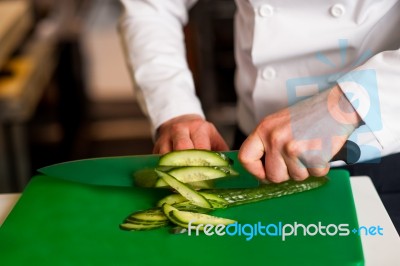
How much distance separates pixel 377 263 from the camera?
102 centimetres

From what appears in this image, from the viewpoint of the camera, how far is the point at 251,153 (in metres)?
1.12

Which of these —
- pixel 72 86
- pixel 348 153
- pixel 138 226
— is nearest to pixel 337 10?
pixel 348 153

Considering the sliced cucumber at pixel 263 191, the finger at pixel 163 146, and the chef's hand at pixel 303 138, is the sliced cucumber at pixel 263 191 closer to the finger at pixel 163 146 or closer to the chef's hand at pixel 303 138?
the chef's hand at pixel 303 138

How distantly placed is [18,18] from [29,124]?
16.1 inches

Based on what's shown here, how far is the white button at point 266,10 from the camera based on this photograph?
4.19ft

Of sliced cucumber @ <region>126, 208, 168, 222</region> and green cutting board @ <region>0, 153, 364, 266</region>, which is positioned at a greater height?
sliced cucumber @ <region>126, 208, 168, 222</region>

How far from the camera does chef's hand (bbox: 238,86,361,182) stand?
3.58 feet

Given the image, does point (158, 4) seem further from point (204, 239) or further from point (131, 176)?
point (204, 239)

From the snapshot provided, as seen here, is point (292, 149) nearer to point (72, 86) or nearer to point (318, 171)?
point (318, 171)

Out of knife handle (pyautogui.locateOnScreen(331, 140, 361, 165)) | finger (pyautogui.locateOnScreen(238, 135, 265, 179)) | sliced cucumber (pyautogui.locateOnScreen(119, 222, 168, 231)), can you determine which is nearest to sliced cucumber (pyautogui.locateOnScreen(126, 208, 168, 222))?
sliced cucumber (pyautogui.locateOnScreen(119, 222, 168, 231))

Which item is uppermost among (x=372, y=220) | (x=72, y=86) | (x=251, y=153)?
(x=251, y=153)

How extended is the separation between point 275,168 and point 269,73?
259mm

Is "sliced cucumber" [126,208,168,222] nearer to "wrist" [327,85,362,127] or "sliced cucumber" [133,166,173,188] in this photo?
"sliced cucumber" [133,166,173,188]

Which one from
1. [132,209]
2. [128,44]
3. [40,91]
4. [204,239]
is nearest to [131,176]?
[132,209]
